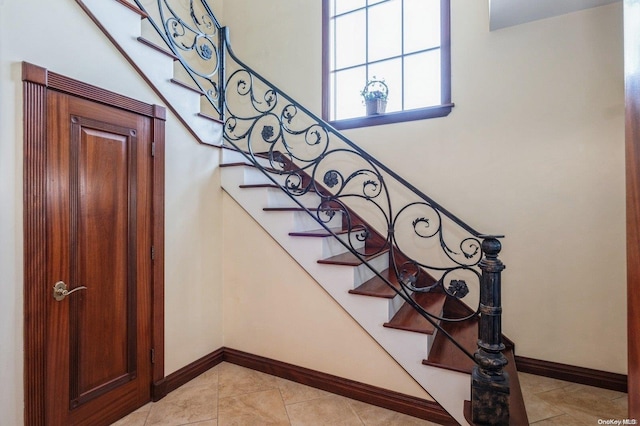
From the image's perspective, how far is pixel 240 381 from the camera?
89.0 inches

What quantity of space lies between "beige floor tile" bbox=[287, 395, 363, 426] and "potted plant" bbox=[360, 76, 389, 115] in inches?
97.0

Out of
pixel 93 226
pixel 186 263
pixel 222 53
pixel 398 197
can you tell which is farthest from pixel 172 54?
pixel 398 197

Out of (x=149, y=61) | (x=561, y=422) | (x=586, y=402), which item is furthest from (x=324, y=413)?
(x=149, y=61)

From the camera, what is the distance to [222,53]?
2.80 metres

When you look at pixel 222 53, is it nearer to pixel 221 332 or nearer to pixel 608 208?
pixel 221 332

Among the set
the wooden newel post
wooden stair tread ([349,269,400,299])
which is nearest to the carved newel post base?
the wooden newel post

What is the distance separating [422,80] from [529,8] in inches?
34.7

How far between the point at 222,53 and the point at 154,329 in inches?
94.7

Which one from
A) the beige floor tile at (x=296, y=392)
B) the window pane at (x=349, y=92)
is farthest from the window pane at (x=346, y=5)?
the beige floor tile at (x=296, y=392)

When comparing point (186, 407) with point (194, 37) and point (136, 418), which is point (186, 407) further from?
point (194, 37)

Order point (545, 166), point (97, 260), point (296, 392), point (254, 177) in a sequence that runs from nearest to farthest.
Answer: point (97, 260) → point (296, 392) → point (545, 166) → point (254, 177)

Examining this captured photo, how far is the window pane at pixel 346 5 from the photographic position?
3115mm

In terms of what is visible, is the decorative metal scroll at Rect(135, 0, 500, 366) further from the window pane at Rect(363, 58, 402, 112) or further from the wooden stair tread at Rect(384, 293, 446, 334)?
the window pane at Rect(363, 58, 402, 112)

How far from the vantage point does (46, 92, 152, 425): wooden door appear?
157 centimetres
